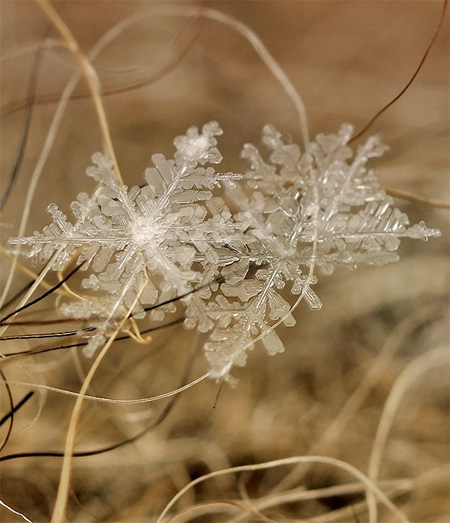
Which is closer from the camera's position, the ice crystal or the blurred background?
the ice crystal

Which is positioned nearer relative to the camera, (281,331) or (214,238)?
(214,238)

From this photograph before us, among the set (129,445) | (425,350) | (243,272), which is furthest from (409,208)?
(129,445)

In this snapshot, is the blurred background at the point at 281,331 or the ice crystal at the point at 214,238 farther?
the blurred background at the point at 281,331

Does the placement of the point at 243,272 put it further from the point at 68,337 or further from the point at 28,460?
the point at 28,460
